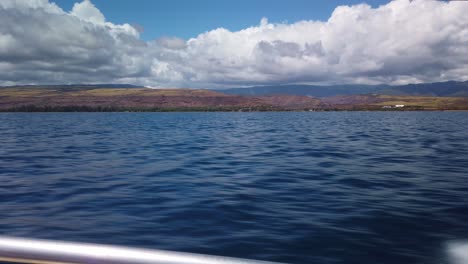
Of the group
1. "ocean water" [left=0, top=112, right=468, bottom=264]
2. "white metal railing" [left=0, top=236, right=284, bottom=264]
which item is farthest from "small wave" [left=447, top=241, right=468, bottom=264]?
"white metal railing" [left=0, top=236, right=284, bottom=264]

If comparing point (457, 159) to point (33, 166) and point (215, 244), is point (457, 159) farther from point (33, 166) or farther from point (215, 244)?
point (33, 166)

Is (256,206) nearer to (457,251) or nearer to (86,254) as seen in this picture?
(457,251)

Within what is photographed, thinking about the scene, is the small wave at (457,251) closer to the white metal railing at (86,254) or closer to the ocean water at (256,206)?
the ocean water at (256,206)

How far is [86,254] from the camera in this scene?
2.41 m

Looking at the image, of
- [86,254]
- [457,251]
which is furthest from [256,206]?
[86,254]

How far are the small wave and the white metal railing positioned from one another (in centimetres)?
647

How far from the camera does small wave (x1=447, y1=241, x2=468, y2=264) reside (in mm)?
7089

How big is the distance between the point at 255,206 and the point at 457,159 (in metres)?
14.9

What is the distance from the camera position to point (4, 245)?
245cm

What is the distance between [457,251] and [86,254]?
26.7 ft

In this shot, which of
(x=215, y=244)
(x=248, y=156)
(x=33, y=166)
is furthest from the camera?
(x=248, y=156)

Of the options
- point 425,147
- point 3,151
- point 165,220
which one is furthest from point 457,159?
point 3,151

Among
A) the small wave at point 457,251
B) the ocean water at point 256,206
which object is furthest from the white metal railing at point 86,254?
the small wave at point 457,251

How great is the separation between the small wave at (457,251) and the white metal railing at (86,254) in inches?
255
